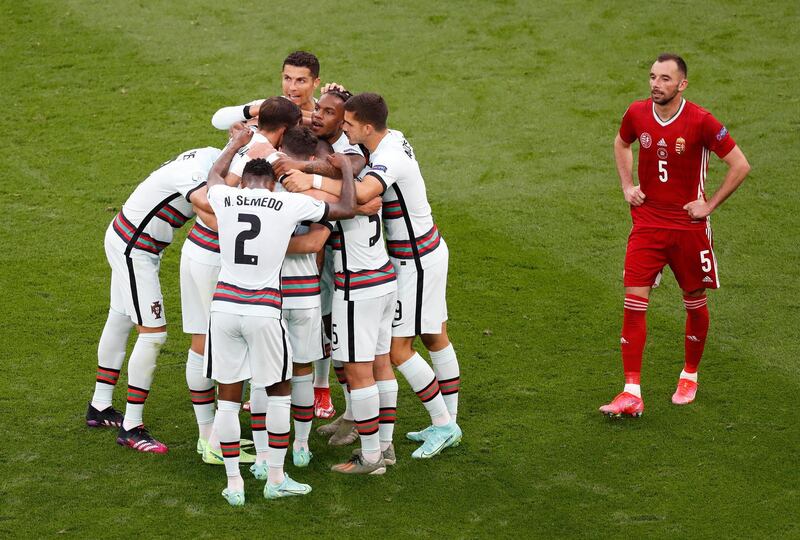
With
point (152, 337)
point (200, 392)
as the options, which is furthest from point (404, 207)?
point (152, 337)

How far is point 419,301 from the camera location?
20.8ft

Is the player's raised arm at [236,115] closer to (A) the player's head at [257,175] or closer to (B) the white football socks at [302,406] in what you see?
(A) the player's head at [257,175]

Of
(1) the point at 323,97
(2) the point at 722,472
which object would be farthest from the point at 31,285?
(2) the point at 722,472

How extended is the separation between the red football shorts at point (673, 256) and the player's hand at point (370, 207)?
183cm

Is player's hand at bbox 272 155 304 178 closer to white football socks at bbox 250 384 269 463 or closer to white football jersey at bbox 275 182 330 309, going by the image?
white football jersey at bbox 275 182 330 309

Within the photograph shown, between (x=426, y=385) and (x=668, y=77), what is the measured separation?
2298mm

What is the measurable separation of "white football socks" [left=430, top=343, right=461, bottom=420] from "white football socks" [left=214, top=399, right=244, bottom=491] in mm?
1356

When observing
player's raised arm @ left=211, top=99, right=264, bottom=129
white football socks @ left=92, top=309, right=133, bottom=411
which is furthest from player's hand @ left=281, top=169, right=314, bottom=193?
white football socks @ left=92, top=309, right=133, bottom=411

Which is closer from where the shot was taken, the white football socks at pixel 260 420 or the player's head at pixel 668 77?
the white football socks at pixel 260 420

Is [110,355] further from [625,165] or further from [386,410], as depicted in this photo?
[625,165]

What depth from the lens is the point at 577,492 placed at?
5.96m

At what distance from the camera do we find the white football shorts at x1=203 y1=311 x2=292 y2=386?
561 cm

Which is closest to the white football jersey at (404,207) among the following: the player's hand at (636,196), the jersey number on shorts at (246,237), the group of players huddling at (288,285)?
the group of players huddling at (288,285)

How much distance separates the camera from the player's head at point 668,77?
662cm
